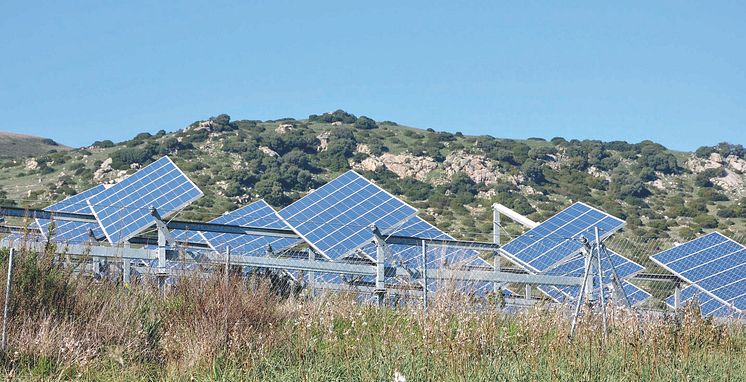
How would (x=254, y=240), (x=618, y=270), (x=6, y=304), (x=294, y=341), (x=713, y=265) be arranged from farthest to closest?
(x=254, y=240)
(x=618, y=270)
(x=713, y=265)
(x=294, y=341)
(x=6, y=304)

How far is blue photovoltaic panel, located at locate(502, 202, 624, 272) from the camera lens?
22986 mm

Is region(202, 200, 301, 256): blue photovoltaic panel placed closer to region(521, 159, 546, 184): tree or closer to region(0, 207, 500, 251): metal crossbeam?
region(0, 207, 500, 251): metal crossbeam

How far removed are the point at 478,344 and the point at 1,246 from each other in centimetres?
678

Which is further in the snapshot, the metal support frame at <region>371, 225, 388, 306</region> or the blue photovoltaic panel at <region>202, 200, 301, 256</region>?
the blue photovoltaic panel at <region>202, 200, 301, 256</region>

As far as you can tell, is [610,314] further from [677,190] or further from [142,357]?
[677,190]

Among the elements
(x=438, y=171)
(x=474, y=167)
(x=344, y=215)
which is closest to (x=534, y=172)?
(x=474, y=167)

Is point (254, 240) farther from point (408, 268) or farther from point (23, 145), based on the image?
point (23, 145)

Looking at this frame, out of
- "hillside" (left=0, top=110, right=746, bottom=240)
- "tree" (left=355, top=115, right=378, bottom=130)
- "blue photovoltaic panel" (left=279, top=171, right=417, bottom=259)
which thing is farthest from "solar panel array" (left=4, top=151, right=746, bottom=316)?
"tree" (left=355, top=115, right=378, bottom=130)

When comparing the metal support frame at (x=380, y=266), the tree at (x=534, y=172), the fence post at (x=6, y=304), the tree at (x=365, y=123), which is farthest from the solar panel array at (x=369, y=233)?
the tree at (x=365, y=123)

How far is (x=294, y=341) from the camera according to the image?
11.8m

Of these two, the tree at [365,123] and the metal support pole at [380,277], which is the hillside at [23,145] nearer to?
the tree at [365,123]

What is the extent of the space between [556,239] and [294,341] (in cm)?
1279

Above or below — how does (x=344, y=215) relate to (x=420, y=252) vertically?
above

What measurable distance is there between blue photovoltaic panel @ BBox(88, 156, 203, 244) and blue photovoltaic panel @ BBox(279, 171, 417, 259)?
8.55 ft
